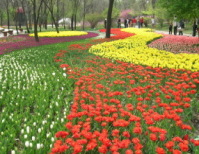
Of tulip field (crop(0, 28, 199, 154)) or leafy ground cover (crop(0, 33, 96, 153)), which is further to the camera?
leafy ground cover (crop(0, 33, 96, 153))

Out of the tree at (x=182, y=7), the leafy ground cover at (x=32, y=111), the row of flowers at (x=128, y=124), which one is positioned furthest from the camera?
the tree at (x=182, y=7)

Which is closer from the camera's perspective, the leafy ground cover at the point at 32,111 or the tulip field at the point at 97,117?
the tulip field at the point at 97,117

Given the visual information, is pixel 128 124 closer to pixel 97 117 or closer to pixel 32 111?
pixel 97 117

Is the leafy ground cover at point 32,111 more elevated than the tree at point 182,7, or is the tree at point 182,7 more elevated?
the tree at point 182,7

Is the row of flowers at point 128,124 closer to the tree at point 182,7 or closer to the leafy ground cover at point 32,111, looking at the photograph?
the leafy ground cover at point 32,111

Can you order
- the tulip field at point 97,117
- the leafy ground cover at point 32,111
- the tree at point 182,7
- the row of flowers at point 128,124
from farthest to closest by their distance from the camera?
the tree at point 182,7
the leafy ground cover at point 32,111
the tulip field at point 97,117
the row of flowers at point 128,124

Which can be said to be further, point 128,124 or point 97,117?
point 97,117

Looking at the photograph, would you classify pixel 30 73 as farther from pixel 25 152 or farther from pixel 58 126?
pixel 25 152

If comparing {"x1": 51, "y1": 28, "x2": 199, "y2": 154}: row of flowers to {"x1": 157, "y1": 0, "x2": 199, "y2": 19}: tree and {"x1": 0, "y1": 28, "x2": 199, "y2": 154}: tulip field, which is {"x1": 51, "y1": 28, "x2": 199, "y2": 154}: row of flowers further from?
{"x1": 157, "y1": 0, "x2": 199, "y2": 19}: tree

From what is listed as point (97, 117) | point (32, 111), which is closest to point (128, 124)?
point (97, 117)

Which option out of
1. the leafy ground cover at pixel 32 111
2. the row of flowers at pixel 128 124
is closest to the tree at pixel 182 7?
the row of flowers at pixel 128 124

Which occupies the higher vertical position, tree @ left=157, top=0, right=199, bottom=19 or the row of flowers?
tree @ left=157, top=0, right=199, bottom=19

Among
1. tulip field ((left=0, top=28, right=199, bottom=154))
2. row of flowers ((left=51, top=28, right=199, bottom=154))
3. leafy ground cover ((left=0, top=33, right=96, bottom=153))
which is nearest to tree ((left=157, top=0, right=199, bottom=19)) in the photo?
tulip field ((left=0, top=28, right=199, bottom=154))

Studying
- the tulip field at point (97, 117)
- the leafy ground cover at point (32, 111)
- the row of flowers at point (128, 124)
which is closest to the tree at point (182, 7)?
the tulip field at point (97, 117)
